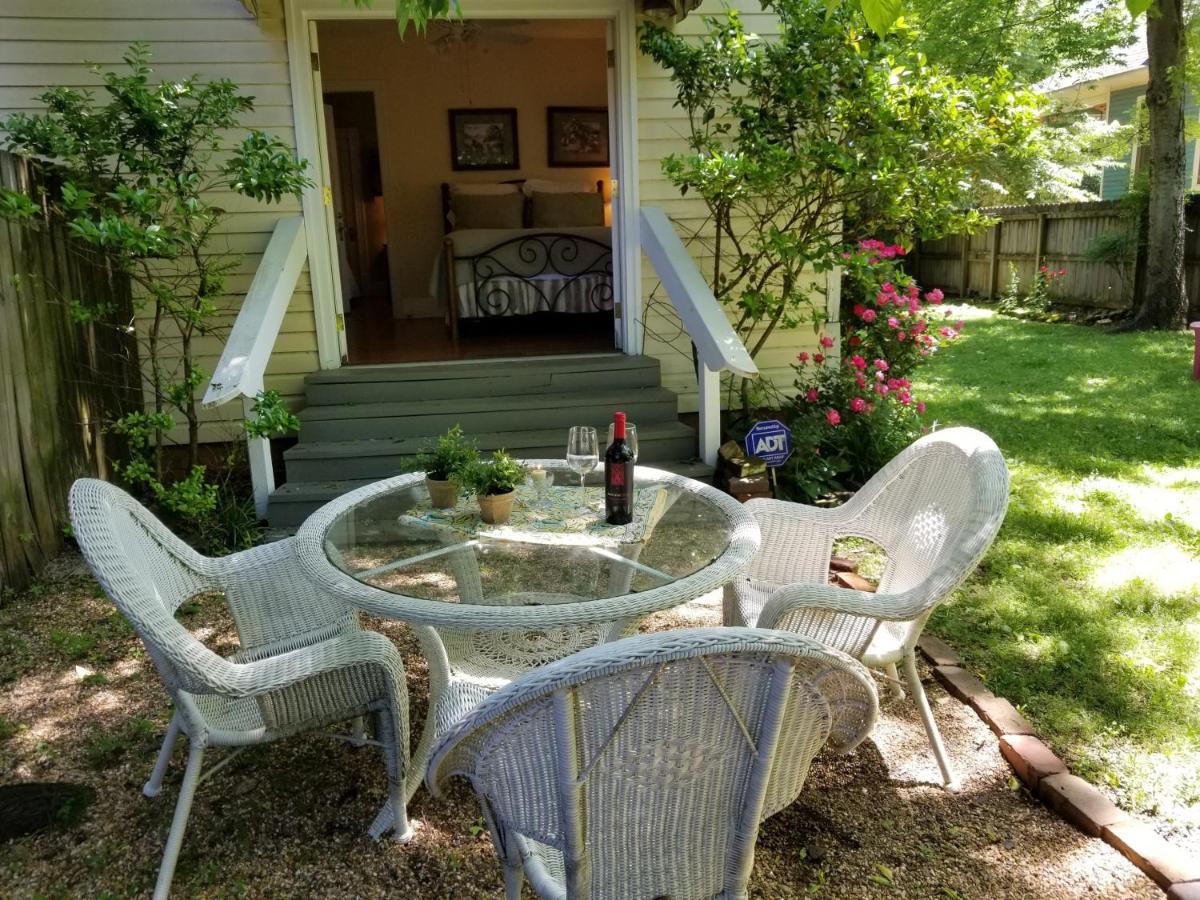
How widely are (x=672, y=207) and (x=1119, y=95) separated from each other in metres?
13.8

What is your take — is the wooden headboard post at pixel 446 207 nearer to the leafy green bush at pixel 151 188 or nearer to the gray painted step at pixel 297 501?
the leafy green bush at pixel 151 188

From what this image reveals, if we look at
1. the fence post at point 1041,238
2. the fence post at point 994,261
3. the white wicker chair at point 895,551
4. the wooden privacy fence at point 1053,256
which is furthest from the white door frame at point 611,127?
the fence post at point 994,261

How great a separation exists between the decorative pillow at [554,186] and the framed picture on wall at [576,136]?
258 millimetres

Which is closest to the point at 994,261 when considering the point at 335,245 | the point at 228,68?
the point at 335,245

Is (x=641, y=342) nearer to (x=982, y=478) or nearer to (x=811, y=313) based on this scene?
(x=811, y=313)

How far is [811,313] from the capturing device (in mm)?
5453

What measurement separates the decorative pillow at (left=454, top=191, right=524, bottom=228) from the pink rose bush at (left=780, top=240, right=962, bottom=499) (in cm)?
A: 430

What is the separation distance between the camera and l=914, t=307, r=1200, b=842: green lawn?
2492 millimetres

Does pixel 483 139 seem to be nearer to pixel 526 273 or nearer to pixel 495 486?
pixel 526 273

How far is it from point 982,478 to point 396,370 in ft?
12.0

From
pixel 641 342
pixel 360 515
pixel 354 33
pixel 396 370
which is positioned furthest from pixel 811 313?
pixel 354 33

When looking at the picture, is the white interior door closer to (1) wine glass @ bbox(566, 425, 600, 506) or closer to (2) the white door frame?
(2) the white door frame

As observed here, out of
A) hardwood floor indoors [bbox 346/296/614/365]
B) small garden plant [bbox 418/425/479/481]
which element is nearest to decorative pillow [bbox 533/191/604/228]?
hardwood floor indoors [bbox 346/296/614/365]

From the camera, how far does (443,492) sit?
94.0 inches
